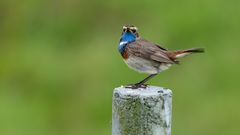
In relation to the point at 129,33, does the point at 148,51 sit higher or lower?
lower

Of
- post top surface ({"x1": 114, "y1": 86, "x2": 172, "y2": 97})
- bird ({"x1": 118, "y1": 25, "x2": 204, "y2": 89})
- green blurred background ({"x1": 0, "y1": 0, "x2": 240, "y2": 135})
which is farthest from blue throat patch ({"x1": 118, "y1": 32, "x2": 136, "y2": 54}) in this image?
green blurred background ({"x1": 0, "y1": 0, "x2": 240, "y2": 135})

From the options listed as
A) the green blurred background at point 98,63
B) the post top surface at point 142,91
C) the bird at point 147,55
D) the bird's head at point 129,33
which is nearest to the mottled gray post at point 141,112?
the post top surface at point 142,91

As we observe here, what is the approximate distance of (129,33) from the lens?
19.9 ft

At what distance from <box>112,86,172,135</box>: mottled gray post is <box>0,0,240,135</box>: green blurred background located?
17.4ft

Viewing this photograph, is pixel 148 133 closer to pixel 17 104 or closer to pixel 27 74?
pixel 17 104

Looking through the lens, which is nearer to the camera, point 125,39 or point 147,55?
point 147,55

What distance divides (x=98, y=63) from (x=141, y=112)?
7.59m

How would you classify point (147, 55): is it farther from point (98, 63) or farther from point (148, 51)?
point (98, 63)

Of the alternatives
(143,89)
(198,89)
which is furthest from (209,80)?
(143,89)

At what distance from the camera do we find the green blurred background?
34.0 ft

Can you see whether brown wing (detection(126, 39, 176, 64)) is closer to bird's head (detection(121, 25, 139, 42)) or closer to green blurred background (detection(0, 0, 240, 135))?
bird's head (detection(121, 25, 139, 42))

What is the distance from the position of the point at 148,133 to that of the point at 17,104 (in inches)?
258

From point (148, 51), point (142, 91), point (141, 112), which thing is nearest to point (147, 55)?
point (148, 51)

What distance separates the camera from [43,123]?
1027 cm
